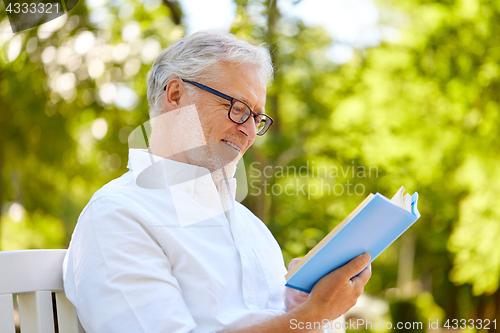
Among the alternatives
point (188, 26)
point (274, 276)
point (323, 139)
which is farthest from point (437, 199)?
point (274, 276)

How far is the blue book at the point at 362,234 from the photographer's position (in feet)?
3.34

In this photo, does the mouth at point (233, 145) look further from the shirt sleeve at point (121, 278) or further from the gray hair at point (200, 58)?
the shirt sleeve at point (121, 278)

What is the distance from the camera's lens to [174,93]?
5.01 ft

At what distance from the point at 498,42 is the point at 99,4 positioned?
163 inches

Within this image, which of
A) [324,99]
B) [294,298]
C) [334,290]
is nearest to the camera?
[334,290]

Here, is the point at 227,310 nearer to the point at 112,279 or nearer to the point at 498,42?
the point at 112,279

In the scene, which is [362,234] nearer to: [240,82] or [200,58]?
[240,82]

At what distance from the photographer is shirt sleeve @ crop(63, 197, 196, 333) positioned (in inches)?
42.4

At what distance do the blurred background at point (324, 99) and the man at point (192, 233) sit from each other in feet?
8.36

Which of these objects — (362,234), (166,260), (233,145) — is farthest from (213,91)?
(362,234)

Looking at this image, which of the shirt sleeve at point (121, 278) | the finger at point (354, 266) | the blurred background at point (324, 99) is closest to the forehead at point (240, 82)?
the shirt sleeve at point (121, 278)

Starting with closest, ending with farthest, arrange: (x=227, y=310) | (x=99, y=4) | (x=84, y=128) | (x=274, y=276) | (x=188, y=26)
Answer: (x=227, y=310)
(x=274, y=276)
(x=188, y=26)
(x=99, y=4)
(x=84, y=128)

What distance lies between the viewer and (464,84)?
4.98 meters

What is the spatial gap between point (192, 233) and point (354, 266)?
1.48 ft
